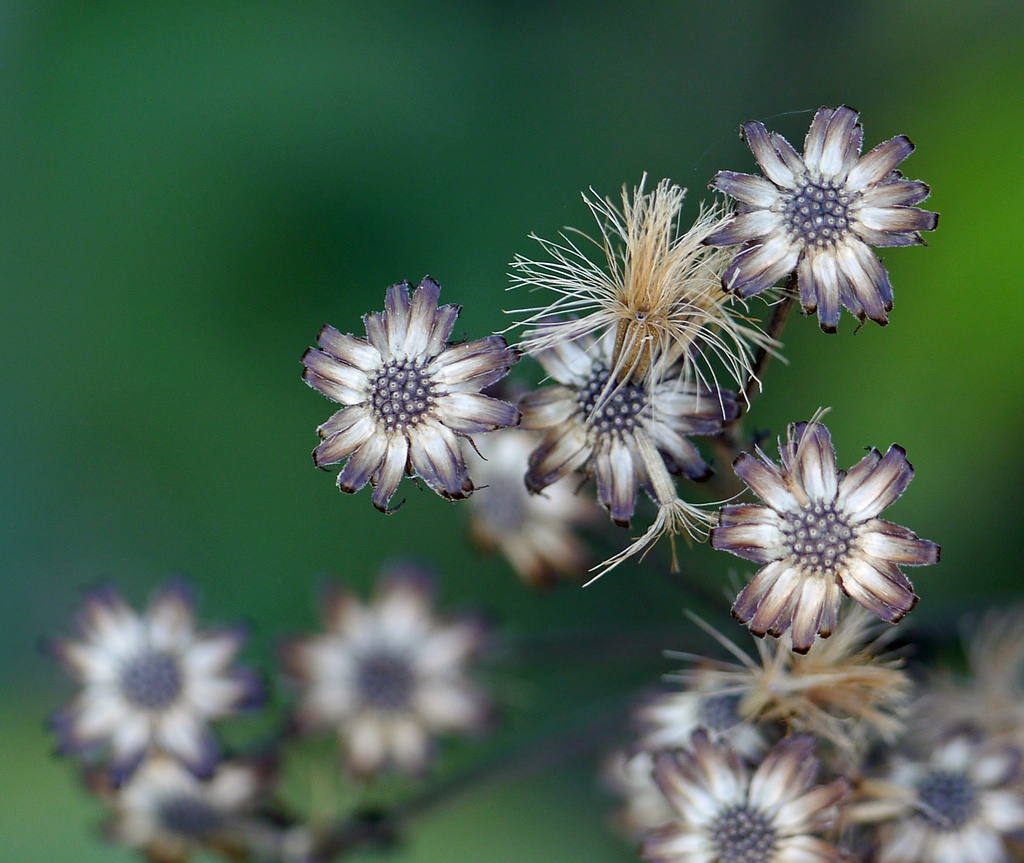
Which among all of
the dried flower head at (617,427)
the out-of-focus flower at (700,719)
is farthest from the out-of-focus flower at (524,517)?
the dried flower head at (617,427)

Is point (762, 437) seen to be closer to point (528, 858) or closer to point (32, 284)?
point (528, 858)

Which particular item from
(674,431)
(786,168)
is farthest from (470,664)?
(786,168)

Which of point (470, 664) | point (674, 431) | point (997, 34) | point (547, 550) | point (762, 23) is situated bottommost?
point (674, 431)

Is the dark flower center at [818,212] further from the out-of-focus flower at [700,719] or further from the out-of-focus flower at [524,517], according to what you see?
the out-of-focus flower at [524,517]

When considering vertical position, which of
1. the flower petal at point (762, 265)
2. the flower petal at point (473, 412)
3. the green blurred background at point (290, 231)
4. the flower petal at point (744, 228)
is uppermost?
the green blurred background at point (290, 231)

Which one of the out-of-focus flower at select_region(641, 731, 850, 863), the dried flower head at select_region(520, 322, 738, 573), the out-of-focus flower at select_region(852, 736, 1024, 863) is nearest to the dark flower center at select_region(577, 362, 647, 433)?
the dried flower head at select_region(520, 322, 738, 573)

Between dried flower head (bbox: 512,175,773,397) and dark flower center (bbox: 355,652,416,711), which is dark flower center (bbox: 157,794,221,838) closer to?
dark flower center (bbox: 355,652,416,711)
